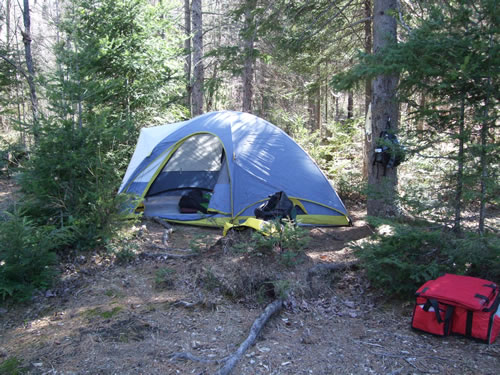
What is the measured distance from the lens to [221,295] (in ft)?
13.2

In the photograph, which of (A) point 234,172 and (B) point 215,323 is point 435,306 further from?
(A) point 234,172

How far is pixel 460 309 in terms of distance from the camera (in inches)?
122

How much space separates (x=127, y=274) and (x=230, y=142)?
10.6 ft

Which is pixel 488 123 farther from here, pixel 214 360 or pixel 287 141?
pixel 287 141

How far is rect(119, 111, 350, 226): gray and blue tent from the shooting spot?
22.3 ft

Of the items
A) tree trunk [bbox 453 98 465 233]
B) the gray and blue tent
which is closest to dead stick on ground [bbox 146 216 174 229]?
the gray and blue tent

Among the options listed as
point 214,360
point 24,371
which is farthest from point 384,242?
point 24,371

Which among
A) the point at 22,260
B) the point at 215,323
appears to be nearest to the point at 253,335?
the point at 215,323

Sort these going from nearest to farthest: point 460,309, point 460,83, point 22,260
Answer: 1. point 460,309
2. point 460,83
3. point 22,260

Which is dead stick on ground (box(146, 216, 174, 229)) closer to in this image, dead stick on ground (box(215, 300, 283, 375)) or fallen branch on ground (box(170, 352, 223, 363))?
dead stick on ground (box(215, 300, 283, 375))

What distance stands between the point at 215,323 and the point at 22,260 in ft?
7.06

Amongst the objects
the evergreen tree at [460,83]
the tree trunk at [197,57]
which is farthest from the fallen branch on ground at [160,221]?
the tree trunk at [197,57]

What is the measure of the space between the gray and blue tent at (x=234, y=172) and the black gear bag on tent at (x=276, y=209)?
839 mm

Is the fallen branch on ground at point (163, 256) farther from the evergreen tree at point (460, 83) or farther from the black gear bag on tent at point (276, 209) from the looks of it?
the evergreen tree at point (460, 83)
